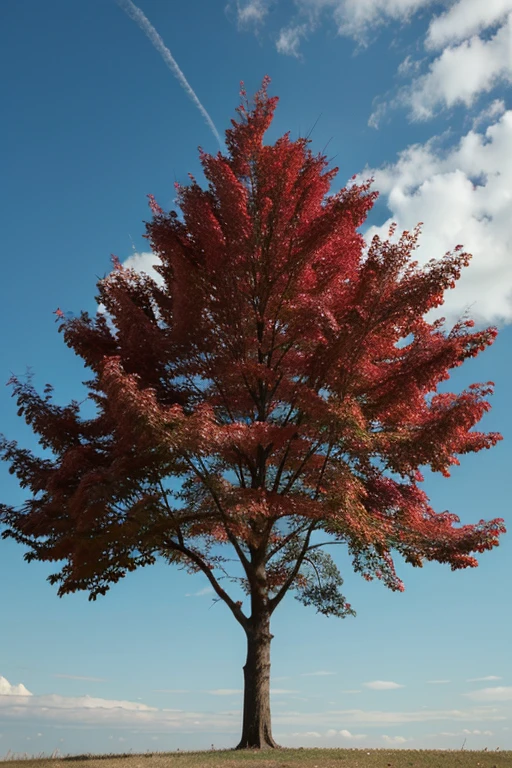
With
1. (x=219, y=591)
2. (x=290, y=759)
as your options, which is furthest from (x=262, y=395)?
(x=290, y=759)

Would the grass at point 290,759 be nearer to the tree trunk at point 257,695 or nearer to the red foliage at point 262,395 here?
the tree trunk at point 257,695

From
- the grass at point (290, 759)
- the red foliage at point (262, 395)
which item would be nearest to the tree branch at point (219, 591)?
the red foliage at point (262, 395)

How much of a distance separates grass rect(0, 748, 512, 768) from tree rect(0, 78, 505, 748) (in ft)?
4.49

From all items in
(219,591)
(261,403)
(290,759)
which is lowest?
(290,759)

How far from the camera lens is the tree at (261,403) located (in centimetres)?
1407

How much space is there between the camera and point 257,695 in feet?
48.9

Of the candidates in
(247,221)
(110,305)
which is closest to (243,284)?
(247,221)

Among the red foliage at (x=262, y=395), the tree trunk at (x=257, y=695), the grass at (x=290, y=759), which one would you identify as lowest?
the grass at (x=290, y=759)

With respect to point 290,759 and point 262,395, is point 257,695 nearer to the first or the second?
point 290,759

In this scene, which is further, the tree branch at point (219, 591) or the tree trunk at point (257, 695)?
the tree branch at point (219, 591)

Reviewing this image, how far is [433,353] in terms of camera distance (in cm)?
1433

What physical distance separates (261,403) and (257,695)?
6912mm

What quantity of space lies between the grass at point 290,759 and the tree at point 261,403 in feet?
4.49

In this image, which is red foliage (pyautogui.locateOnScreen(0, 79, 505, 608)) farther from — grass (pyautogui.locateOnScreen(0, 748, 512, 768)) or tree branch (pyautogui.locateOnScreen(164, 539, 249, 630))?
grass (pyautogui.locateOnScreen(0, 748, 512, 768))
